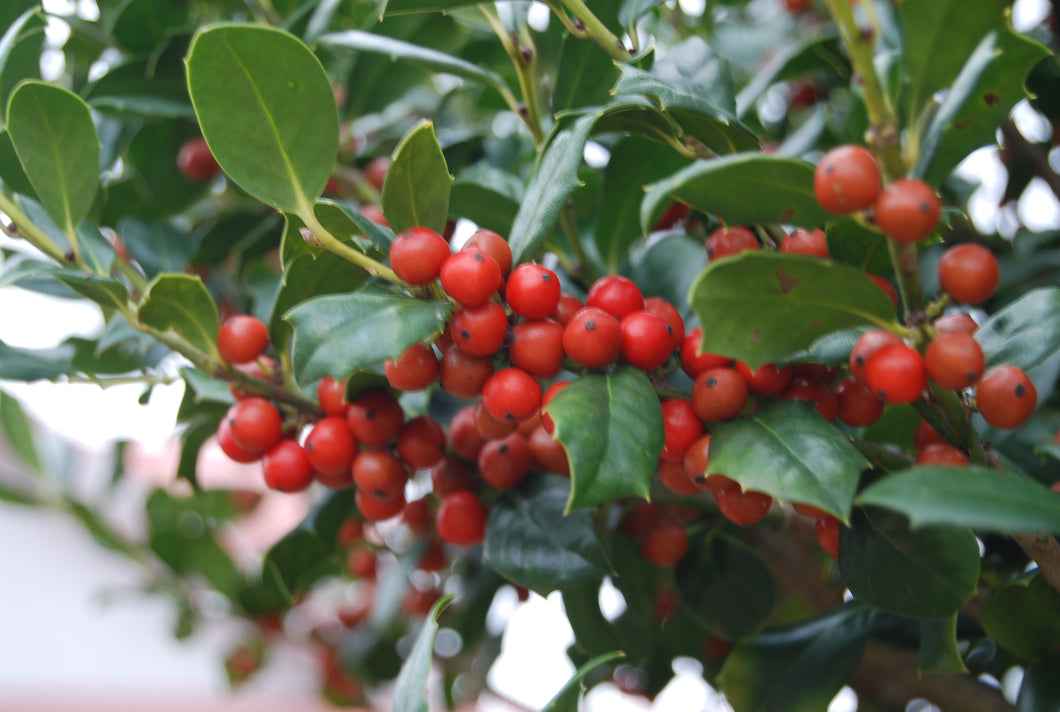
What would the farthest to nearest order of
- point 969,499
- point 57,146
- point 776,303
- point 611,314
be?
point 57,146 → point 611,314 → point 776,303 → point 969,499

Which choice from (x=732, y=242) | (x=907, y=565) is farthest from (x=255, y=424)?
(x=907, y=565)

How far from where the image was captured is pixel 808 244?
1.83 feet

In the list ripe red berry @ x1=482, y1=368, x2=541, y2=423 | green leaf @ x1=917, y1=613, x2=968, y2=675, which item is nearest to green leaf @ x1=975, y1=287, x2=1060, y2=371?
green leaf @ x1=917, y1=613, x2=968, y2=675

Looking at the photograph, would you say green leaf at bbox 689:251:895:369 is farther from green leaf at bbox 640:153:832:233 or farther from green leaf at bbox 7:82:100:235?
green leaf at bbox 7:82:100:235

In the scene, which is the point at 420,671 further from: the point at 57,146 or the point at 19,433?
the point at 19,433

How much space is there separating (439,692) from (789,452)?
Result: 4.10 feet

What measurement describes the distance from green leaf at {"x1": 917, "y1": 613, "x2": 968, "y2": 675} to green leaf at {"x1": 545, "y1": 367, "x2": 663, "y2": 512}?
307mm

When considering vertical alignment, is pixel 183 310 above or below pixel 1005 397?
below

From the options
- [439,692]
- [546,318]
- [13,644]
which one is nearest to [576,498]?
[546,318]

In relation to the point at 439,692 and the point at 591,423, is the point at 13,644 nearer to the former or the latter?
the point at 439,692

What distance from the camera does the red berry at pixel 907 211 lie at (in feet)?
1.40

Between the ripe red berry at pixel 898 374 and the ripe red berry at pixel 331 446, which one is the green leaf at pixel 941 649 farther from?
the ripe red berry at pixel 331 446

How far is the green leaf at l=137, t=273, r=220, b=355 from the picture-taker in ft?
2.29

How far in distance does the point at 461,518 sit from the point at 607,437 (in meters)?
0.31
